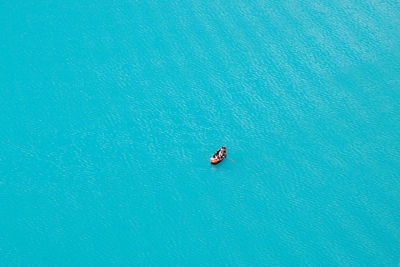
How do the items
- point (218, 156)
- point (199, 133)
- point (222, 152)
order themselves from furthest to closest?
point (199, 133)
point (222, 152)
point (218, 156)

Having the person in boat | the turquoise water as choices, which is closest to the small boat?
the person in boat

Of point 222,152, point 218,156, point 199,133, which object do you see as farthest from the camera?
point 199,133

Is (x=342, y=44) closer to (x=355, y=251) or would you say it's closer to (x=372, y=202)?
(x=372, y=202)

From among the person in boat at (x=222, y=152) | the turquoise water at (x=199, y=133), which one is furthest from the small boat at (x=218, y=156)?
the turquoise water at (x=199, y=133)

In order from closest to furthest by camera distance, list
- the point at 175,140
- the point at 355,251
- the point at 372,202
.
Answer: the point at 355,251, the point at 372,202, the point at 175,140

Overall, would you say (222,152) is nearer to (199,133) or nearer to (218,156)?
(218,156)

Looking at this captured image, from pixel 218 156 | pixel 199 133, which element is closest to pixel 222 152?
pixel 218 156

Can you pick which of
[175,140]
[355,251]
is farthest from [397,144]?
[175,140]

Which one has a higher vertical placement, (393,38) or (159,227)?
(159,227)
